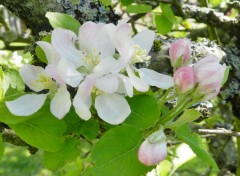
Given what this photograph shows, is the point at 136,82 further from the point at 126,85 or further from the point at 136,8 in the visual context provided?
the point at 136,8

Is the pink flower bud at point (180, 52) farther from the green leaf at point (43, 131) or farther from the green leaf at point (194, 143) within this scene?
the green leaf at point (43, 131)

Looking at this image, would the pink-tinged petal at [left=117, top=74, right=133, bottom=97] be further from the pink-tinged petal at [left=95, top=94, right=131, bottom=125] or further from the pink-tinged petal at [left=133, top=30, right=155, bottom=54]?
the pink-tinged petal at [left=133, top=30, right=155, bottom=54]

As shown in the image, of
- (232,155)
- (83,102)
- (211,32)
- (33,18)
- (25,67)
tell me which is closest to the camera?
(83,102)

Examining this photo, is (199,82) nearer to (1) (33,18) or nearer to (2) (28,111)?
(2) (28,111)

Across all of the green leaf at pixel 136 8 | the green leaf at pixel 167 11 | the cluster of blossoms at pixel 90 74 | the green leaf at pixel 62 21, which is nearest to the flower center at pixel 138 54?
the cluster of blossoms at pixel 90 74

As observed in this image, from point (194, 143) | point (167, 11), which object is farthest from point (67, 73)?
point (167, 11)

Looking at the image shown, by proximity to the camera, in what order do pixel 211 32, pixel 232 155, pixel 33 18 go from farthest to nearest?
pixel 232 155 < pixel 211 32 < pixel 33 18

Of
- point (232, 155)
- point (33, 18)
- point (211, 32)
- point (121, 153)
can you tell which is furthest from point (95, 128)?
point (232, 155)
